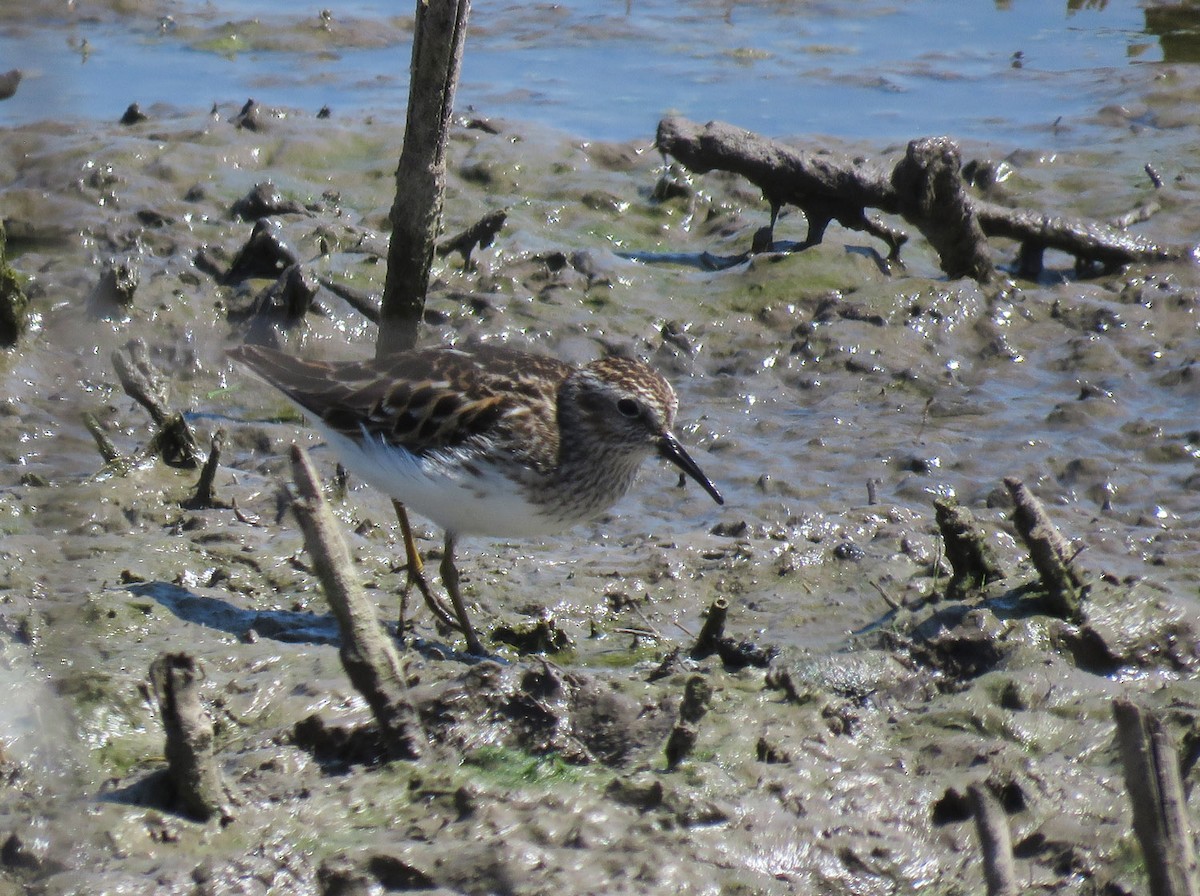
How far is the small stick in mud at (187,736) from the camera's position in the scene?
418cm

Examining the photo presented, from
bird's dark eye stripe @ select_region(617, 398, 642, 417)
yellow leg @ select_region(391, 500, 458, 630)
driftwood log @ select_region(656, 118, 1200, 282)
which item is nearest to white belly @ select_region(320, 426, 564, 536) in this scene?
yellow leg @ select_region(391, 500, 458, 630)

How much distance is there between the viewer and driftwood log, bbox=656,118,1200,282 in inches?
417

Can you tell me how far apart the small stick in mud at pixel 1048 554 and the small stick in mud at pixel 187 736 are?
3368mm

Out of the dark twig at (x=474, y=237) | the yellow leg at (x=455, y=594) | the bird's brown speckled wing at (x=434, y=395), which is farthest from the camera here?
the dark twig at (x=474, y=237)

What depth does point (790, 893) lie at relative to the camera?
14.4 ft

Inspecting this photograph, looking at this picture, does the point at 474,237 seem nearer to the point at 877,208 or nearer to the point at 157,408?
the point at 877,208

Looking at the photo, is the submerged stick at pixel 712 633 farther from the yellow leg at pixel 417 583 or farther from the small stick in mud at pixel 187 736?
the small stick in mud at pixel 187 736

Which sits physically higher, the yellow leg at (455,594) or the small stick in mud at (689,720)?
the small stick in mud at (689,720)

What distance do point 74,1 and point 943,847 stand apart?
1544 cm

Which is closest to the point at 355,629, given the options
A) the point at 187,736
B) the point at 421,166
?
the point at 187,736

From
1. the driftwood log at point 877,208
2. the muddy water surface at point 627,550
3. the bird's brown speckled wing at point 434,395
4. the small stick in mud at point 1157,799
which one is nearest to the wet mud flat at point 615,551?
the muddy water surface at point 627,550

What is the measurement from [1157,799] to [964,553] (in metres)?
3.31

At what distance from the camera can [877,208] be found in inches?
437

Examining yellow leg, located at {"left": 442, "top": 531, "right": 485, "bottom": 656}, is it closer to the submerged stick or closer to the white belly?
the white belly
